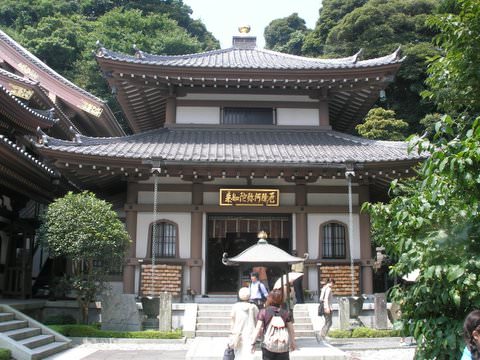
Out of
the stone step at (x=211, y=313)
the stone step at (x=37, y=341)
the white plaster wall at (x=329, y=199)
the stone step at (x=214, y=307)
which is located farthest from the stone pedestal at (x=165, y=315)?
the white plaster wall at (x=329, y=199)

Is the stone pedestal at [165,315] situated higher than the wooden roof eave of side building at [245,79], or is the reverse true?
the wooden roof eave of side building at [245,79]

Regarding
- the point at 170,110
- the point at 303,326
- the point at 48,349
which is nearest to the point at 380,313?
the point at 303,326

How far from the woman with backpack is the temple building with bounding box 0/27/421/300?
26.1 feet

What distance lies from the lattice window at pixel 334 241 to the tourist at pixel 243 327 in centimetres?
924

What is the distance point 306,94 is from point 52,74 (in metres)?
14.3

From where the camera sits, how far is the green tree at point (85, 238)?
1343cm

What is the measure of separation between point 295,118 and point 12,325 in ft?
39.1

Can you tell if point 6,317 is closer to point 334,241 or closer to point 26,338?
point 26,338

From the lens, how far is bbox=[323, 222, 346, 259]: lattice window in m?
16.9

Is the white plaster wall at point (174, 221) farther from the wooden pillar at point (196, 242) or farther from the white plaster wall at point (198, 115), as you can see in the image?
the white plaster wall at point (198, 115)

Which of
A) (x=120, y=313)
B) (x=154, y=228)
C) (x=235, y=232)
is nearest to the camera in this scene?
(x=120, y=313)

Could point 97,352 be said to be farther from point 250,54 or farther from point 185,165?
point 250,54

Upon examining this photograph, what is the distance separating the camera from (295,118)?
62.8ft

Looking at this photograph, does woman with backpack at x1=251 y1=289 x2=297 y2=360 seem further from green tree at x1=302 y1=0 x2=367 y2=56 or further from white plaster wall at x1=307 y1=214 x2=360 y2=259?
green tree at x1=302 y1=0 x2=367 y2=56
